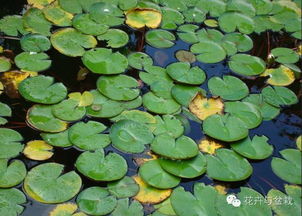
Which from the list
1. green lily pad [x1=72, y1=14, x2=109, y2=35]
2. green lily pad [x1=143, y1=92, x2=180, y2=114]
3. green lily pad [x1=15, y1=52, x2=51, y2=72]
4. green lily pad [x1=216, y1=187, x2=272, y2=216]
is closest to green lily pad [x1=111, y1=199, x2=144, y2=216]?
green lily pad [x1=216, y1=187, x2=272, y2=216]

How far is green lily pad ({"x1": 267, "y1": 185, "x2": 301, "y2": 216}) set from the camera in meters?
1.96

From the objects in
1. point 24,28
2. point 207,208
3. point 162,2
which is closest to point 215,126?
point 207,208

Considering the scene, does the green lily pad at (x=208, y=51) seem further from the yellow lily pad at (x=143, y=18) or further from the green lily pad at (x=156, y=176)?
the green lily pad at (x=156, y=176)

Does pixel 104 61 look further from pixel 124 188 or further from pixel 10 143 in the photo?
pixel 124 188

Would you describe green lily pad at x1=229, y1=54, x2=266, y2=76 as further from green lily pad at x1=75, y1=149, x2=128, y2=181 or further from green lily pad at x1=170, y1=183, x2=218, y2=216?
green lily pad at x1=75, y1=149, x2=128, y2=181

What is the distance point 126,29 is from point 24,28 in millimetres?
635

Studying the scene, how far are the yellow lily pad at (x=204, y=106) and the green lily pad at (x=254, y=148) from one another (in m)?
0.23

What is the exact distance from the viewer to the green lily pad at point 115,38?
268cm

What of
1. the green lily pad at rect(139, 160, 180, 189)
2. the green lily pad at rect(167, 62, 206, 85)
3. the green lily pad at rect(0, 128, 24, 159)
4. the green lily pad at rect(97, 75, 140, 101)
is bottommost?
the green lily pad at rect(0, 128, 24, 159)

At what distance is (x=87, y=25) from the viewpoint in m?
2.77

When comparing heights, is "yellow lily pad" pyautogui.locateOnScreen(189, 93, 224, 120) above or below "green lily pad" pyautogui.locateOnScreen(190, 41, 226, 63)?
below

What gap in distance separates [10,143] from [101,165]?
1.53 feet

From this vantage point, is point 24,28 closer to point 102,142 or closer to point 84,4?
point 84,4

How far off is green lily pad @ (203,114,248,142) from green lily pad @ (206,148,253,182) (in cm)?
8
